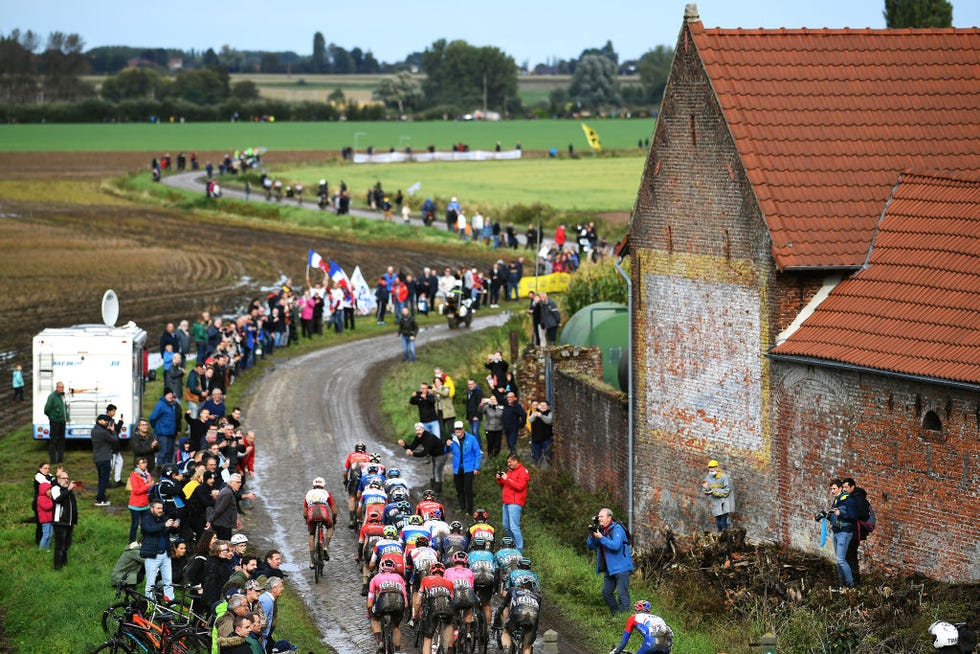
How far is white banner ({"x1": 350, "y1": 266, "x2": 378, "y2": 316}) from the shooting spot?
4981 cm

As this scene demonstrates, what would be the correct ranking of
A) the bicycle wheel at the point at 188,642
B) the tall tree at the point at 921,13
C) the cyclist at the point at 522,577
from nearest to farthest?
the bicycle wheel at the point at 188,642
the cyclist at the point at 522,577
the tall tree at the point at 921,13

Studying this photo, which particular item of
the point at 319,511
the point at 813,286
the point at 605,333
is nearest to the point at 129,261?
the point at 605,333

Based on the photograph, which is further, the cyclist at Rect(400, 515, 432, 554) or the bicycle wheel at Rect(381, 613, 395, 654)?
the cyclist at Rect(400, 515, 432, 554)

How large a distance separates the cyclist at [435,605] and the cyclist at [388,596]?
281 millimetres

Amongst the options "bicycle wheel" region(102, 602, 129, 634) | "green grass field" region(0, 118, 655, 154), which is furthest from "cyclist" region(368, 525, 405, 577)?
"green grass field" region(0, 118, 655, 154)

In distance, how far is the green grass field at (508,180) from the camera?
8488 centimetres

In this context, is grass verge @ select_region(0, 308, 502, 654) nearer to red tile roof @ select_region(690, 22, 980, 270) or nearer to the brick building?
the brick building

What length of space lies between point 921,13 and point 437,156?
61661mm

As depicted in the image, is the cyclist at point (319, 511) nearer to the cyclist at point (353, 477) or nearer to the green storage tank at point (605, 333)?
the cyclist at point (353, 477)

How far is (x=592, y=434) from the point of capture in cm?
2741

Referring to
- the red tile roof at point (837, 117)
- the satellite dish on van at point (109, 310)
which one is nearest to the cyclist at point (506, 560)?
the red tile roof at point (837, 117)

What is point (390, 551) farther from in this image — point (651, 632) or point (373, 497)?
point (651, 632)

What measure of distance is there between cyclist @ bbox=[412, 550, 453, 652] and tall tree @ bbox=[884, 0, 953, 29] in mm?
48645

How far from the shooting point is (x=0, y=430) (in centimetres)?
3338
